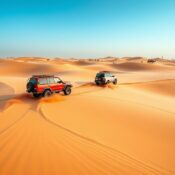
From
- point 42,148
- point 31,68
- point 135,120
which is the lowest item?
point 31,68

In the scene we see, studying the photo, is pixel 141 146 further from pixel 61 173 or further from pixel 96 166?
pixel 61 173

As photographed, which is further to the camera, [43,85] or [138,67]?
[138,67]

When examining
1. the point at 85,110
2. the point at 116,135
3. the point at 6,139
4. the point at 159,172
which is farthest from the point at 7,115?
the point at 159,172

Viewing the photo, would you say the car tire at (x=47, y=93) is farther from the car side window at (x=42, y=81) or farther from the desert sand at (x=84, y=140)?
the desert sand at (x=84, y=140)

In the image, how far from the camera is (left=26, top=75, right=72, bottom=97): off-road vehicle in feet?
49.9

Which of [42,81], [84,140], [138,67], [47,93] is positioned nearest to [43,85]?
[42,81]

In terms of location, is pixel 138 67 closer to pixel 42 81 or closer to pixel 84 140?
pixel 42 81

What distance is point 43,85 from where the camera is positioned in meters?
15.5

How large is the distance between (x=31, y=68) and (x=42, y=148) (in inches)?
2287

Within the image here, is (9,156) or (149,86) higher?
(9,156)

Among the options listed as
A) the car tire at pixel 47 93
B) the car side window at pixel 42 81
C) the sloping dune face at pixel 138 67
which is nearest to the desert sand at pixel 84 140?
the car tire at pixel 47 93

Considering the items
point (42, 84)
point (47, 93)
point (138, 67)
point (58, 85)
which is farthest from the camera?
point (138, 67)

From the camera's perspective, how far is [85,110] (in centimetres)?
1217

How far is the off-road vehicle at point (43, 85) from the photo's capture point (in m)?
15.2
